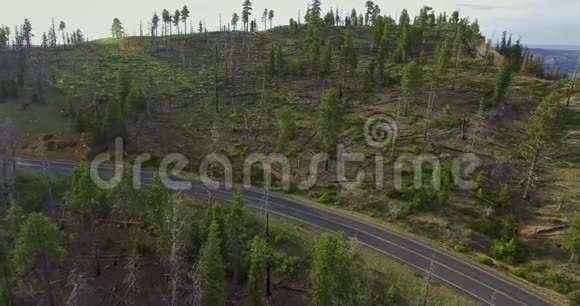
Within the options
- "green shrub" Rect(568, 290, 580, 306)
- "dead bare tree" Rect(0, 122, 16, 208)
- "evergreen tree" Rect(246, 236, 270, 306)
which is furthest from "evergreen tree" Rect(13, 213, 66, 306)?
"green shrub" Rect(568, 290, 580, 306)

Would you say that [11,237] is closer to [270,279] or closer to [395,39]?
[270,279]

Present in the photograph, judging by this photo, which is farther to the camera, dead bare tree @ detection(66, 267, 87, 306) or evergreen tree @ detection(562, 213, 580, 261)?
evergreen tree @ detection(562, 213, 580, 261)

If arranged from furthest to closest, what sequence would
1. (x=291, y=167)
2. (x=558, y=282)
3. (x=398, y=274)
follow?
(x=291, y=167) < (x=398, y=274) < (x=558, y=282)

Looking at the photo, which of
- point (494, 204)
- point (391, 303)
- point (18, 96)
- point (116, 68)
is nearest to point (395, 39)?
point (116, 68)

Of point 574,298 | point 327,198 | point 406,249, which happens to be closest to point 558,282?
point 574,298

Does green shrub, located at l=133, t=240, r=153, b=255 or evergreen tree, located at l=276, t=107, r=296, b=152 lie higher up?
evergreen tree, located at l=276, t=107, r=296, b=152

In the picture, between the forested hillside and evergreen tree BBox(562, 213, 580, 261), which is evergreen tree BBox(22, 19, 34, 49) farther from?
evergreen tree BBox(562, 213, 580, 261)

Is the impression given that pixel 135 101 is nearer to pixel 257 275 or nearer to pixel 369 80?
pixel 369 80
